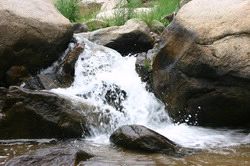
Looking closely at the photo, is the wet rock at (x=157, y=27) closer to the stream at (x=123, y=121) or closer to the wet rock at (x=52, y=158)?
the stream at (x=123, y=121)

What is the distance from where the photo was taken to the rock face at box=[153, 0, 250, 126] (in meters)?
6.53

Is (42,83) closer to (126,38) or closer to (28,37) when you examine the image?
(28,37)

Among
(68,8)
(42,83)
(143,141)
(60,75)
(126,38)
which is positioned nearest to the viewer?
(143,141)

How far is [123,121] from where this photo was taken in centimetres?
700

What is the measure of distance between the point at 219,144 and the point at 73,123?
1919 mm

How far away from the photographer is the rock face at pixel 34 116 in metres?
6.25

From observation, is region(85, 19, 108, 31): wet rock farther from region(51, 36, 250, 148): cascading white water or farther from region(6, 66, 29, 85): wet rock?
region(6, 66, 29, 85): wet rock

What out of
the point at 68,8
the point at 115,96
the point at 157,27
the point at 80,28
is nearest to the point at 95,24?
the point at 80,28

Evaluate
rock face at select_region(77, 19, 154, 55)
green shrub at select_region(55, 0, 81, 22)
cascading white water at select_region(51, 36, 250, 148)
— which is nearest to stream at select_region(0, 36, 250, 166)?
cascading white water at select_region(51, 36, 250, 148)

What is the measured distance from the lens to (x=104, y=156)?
18.0 feet

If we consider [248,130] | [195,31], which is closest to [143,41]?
[195,31]

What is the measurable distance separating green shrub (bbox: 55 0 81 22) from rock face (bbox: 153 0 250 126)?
4.30m

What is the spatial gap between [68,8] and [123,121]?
4.98 m

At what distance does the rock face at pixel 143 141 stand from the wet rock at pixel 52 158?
78 cm
